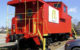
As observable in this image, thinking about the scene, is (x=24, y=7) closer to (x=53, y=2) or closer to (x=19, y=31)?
(x=19, y=31)

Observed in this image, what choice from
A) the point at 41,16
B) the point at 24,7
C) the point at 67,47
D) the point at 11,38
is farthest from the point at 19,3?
the point at 67,47

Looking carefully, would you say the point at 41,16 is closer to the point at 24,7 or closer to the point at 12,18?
the point at 24,7

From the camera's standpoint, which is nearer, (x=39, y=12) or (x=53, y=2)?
(x=39, y=12)

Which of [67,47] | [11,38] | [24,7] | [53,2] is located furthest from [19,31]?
[53,2]

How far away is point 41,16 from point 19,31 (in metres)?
2.12

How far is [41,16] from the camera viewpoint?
10.5m

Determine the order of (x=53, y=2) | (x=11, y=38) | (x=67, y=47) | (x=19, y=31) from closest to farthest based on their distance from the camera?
(x=67, y=47) < (x=11, y=38) < (x=19, y=31) < (x=53, y=2)

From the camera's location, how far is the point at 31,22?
35.7ft

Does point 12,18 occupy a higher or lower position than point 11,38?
higher

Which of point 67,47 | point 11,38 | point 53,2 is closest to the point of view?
point 67,47

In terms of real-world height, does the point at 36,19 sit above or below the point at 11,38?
above

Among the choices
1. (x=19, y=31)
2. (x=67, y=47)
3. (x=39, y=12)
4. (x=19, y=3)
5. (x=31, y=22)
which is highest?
(x=19, y=3)

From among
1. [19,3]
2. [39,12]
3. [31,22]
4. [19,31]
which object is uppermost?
[19,3]

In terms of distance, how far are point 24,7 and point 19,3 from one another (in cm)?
52
